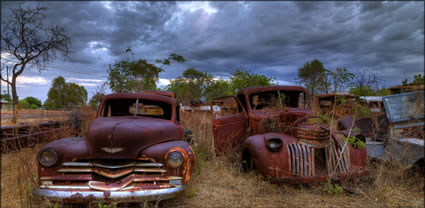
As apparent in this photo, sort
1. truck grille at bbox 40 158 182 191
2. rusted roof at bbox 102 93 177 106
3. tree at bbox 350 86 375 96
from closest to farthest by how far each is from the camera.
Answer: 1. truck grille at bbox 40 158 182 191
2. rusted roof at bbox 102 93 177 106
3. tree at bbox 350 86 375 96

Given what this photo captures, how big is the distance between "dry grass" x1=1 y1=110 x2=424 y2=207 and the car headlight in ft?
2.07

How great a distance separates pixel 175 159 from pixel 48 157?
5.30 ft

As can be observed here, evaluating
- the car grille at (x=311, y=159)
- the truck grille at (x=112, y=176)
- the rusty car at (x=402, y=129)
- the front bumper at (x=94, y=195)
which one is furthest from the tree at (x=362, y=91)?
the front bumper at (x=94, y=195)

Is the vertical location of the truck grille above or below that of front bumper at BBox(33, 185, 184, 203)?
above

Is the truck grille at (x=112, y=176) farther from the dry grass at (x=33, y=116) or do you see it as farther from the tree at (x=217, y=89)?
the tree at (x=217, y=89)

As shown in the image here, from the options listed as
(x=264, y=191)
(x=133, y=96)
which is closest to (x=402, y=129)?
(x=264, y=191)

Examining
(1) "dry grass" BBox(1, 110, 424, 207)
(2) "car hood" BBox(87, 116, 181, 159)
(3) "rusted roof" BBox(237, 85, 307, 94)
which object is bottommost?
(1) "dry grass" BBox(1, 110, 424, 207)

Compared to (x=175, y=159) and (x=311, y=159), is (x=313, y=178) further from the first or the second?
(x=175, y=159)

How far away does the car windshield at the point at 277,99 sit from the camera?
5.72m

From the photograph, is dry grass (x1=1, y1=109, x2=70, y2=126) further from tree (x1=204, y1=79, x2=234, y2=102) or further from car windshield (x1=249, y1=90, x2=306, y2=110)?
tree (x1=204, y1=79, x2=234, y2=102)

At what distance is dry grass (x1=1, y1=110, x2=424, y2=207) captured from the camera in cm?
365

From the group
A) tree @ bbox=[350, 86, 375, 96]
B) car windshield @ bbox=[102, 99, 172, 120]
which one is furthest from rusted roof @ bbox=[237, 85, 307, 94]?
car windshield @ bbox=[102, 99, 172, 120]

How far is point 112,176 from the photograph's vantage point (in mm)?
2998

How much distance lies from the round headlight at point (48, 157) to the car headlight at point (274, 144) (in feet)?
10.2
